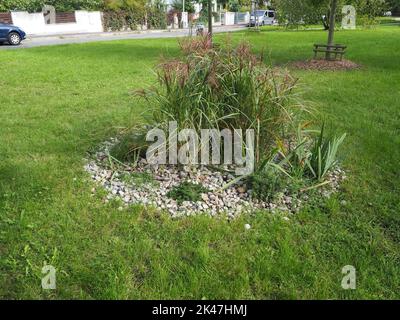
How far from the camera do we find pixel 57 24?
90.0 ft

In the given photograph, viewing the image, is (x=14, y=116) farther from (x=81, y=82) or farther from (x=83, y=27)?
(x=83, y=27)

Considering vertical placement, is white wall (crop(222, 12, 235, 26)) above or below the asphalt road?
above

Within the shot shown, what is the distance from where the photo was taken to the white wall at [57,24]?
25469mm

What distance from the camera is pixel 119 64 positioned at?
10938 mm

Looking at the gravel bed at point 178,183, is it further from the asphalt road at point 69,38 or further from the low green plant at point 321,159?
the asphalt road at point 69,38

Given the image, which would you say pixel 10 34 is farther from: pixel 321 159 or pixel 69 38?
pixel 321 159

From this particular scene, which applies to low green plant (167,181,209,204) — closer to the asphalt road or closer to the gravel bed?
the gravel bed

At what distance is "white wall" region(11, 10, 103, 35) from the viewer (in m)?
25.5

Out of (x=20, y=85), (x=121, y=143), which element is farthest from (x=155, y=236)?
(x=20, y=85)

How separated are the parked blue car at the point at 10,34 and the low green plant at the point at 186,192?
17.2 meters

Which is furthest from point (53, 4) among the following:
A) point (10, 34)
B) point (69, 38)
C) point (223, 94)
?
point (223, 94)

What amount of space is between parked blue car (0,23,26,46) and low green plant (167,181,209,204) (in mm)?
17166

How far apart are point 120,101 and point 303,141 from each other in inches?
157

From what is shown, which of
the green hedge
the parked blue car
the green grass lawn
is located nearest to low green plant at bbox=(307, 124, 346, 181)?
the green grass lawn
